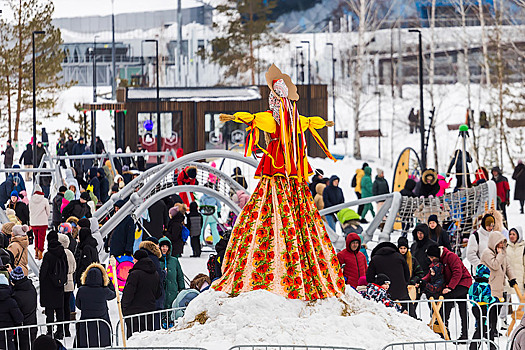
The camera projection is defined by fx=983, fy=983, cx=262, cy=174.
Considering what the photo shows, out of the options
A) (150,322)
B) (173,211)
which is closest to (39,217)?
(173,211)

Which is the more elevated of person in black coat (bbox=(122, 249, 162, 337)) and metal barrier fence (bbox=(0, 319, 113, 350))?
person in black coat (bbox=(122, 249, 162, 337))

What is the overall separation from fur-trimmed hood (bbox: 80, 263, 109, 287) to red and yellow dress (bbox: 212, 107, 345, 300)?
1.45 meters

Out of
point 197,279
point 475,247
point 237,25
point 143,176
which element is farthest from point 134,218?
point 237,25

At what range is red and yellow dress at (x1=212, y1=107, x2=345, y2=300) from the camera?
30.6ft

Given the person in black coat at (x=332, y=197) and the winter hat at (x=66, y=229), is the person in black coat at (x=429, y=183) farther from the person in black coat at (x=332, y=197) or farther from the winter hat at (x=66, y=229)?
the winter hat at (x=66, y=229)

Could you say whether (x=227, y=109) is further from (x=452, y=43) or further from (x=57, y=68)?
(x=452, y=43)

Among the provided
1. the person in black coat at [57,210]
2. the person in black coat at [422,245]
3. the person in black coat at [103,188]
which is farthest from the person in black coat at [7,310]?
the person in black coat at [103,188]

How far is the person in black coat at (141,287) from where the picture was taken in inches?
413

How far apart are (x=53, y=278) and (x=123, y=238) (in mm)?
3777

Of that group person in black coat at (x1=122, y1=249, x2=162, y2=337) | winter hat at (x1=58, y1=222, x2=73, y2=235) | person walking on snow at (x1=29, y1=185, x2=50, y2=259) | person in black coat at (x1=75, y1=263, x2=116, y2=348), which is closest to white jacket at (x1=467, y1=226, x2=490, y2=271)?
person in black coat at (x1=122, y1=249, x2=162, y2=337)

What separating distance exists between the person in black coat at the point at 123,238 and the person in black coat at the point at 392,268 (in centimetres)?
539

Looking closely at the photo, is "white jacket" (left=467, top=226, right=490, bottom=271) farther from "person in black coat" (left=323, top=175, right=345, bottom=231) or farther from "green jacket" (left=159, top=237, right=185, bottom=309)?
"person in black coat" (left=323, top=175, right=345, bottom=231)

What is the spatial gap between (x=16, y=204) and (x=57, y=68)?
34657mm

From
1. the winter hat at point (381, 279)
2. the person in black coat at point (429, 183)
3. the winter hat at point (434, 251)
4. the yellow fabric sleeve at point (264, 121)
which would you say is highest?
the yellow fabric sleeve at point (264, 121)
